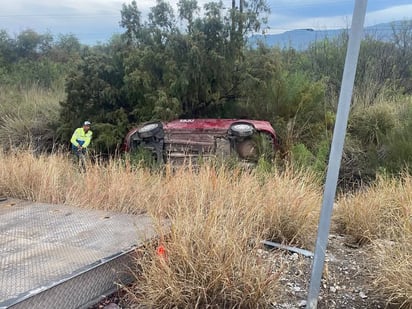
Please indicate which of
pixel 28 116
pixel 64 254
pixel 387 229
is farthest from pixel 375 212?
pixel 28 116

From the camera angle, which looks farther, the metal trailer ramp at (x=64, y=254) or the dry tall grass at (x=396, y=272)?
the dry tall grass at (x=396, y=272)

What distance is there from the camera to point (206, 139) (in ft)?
28.2

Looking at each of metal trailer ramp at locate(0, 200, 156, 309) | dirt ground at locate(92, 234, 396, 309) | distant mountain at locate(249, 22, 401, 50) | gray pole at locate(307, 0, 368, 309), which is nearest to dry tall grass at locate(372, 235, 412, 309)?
dirt ground at locate(92, 234, 396, 309)

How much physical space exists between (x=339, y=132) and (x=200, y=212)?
3.82ft

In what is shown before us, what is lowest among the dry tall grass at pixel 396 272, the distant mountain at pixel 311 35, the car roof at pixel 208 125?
the car roof at pixel 208 125

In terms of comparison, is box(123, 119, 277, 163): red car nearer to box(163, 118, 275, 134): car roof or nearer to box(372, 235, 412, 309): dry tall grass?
box(163, 118, 275, 134): car roof

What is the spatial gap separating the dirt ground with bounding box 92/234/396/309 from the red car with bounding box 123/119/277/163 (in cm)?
459

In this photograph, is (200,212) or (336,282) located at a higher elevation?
(200,212)

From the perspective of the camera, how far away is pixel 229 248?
2.74 meters

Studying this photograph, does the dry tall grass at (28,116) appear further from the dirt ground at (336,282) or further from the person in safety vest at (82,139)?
the dirt ground at (336,282)

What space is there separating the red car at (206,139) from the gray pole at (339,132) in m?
5.57

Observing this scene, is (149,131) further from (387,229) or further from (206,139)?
(387,229)

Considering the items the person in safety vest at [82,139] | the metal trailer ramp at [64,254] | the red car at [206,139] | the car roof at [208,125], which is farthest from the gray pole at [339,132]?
the person in safety vest at [82,139]

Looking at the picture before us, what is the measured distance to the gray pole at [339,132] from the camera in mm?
2256
